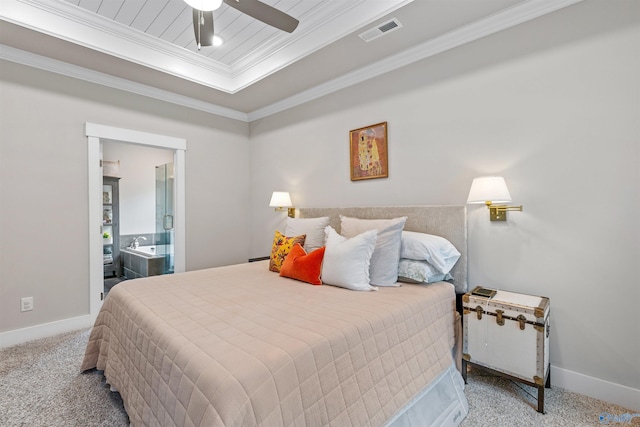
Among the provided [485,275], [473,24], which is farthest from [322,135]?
[485,275]

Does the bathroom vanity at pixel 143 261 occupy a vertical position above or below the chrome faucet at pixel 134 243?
below

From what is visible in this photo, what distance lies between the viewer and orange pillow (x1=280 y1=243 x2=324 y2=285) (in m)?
2.28

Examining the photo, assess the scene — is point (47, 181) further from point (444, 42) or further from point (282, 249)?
point (444, 42)

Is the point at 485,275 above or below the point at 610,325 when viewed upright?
above

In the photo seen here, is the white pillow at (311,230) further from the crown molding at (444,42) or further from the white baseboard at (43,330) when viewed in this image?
the white baseboard at (43,330)

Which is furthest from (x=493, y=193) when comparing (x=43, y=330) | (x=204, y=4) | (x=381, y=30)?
(x=43, y=330)

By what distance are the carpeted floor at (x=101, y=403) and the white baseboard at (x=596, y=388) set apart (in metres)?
0.04

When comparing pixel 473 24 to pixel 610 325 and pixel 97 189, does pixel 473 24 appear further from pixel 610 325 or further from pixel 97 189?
pixel 97 189

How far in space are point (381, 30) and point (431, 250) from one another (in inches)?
69.3

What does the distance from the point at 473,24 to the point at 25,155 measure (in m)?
4.00

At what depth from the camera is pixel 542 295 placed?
207 cm

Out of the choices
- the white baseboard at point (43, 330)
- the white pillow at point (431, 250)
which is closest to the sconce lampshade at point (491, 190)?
the white pillow at point (431, 250)

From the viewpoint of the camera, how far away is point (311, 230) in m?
2.90

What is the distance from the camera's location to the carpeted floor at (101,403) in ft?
5.54
